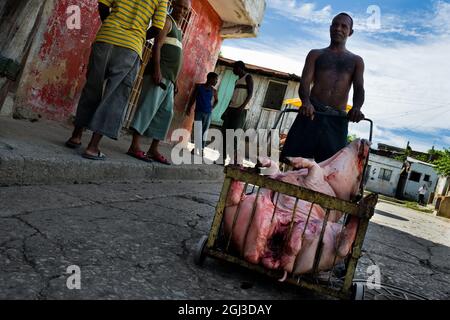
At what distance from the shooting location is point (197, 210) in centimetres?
356

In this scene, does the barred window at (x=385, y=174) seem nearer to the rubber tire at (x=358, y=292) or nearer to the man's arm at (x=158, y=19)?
the man's arm at (x=158, y=19)

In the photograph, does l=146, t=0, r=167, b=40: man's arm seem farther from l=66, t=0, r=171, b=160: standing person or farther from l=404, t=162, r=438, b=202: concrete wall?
l=404, t=162, r=438, b=202: concrete wall

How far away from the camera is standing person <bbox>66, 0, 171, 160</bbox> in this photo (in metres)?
3.46

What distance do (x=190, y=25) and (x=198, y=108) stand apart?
1.76 m

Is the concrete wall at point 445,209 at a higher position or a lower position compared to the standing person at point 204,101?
lower

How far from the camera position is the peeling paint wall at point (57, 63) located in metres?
4.32

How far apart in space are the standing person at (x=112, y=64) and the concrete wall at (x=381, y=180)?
117 feet

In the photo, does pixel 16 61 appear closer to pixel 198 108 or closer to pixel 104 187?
pixel 104 187

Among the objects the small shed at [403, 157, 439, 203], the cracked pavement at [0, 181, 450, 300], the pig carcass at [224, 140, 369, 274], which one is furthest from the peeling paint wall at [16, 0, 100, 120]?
the small shed at [403, 157, 439, 203]

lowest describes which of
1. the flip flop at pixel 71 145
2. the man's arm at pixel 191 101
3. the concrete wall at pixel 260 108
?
the flip flop at pixel 71 145

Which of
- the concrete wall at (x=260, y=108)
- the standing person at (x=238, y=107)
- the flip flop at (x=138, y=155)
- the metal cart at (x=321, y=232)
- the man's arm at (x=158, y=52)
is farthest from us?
the concrete wall at (x=260, y=108)

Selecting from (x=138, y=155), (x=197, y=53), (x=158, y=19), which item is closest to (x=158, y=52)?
(x=158, y=19)

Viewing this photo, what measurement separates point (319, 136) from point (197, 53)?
5807 millimetres

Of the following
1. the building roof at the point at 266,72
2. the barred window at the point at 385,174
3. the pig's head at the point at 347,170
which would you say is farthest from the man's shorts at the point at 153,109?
the barred window at the point at 385,174
